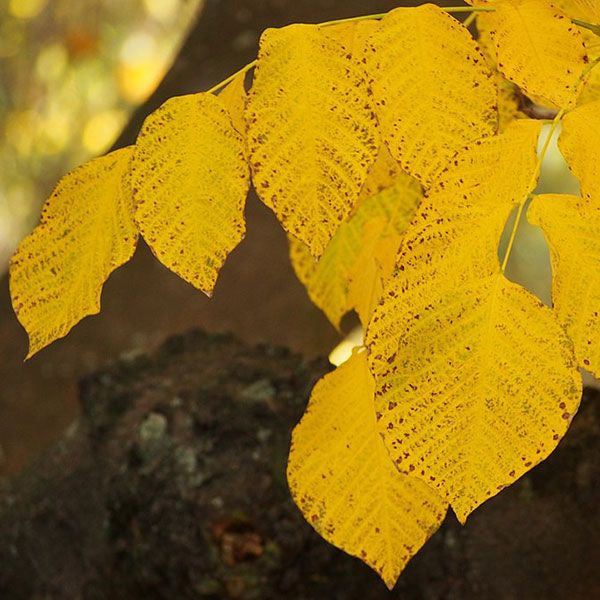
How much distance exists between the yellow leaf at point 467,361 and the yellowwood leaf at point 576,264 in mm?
13

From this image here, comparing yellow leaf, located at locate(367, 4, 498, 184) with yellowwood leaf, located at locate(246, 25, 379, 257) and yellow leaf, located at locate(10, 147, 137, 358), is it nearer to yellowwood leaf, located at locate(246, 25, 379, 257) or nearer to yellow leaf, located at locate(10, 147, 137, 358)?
yellowwood leaf, located at locate(246, 25, 379, 257)

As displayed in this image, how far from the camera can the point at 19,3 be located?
7.64ft

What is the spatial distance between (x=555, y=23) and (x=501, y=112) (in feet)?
0.40

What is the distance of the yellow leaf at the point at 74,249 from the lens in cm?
40

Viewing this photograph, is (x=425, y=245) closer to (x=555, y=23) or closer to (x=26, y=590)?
(x=555, y=23)

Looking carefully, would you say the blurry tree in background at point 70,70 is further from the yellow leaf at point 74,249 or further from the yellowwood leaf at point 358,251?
the yellow leaf at point 74,249

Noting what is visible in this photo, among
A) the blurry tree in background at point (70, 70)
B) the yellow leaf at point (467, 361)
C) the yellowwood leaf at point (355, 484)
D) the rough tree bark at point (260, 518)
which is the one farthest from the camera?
the blurry tree in background at point (70, 70)

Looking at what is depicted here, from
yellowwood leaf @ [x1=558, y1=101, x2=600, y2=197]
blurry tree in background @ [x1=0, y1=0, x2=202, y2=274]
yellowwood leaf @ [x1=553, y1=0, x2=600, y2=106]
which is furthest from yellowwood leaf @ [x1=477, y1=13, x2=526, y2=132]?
blurry tree in background @ [x1=0, y1=0, x2=202, y2=274]

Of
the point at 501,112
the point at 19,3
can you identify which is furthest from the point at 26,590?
the point at 19,3

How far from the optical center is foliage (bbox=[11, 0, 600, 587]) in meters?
0.34

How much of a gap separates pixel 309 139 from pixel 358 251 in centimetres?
19

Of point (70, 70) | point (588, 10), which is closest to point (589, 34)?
point (588, 10)

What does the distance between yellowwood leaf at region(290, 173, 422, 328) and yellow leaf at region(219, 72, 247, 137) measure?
0.37ft

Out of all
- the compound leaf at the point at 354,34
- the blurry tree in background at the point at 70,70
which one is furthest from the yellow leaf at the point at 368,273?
the blurry tree in background at the point at 70,70
